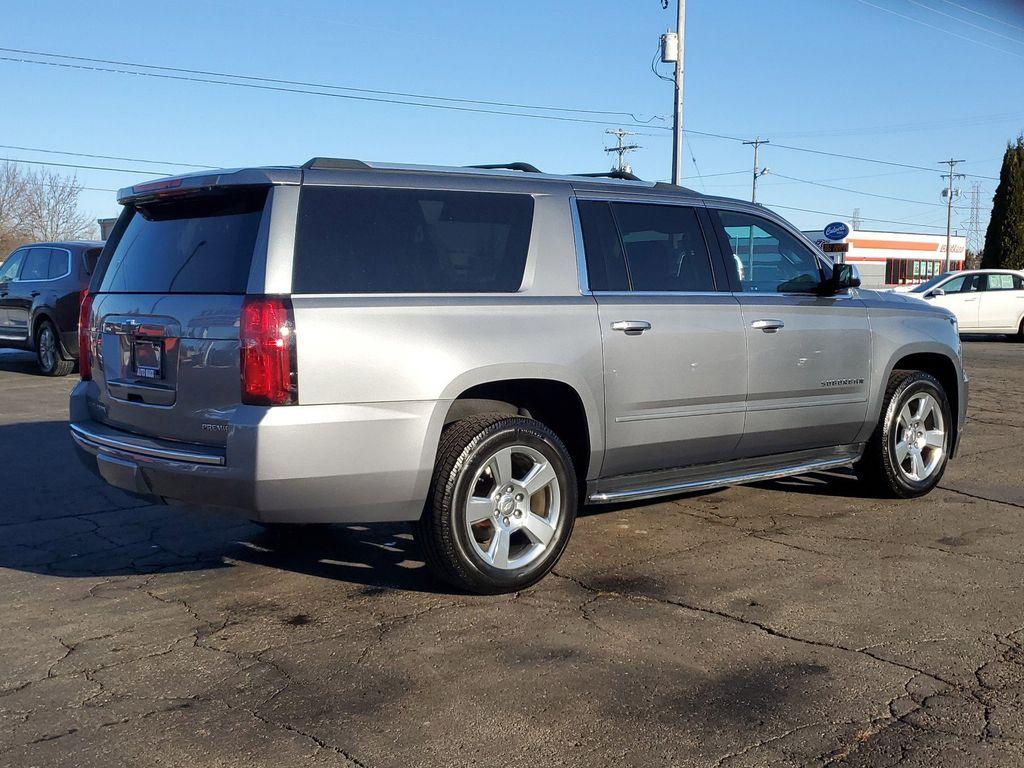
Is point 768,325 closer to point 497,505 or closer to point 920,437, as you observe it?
point 920,437

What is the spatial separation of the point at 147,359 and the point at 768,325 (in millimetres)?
3357

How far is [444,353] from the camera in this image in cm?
466

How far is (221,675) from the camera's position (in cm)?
395

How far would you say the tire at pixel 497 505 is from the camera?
4.69m

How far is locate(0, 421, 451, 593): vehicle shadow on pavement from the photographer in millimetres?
5352

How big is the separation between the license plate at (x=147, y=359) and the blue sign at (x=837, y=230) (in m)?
26.8

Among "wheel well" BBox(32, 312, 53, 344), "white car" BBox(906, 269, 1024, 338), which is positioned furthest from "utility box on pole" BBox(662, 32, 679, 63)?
"wheel well" BBox(32, 312, 53, 344)

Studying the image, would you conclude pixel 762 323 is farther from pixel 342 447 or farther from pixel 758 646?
pixel 342 447

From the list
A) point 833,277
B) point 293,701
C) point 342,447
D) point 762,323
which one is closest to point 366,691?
point 293,701

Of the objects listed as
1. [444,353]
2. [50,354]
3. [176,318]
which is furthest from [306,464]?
[50,354]

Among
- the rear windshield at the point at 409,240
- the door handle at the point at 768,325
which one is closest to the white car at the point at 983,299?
the door handle at the point at 768,325

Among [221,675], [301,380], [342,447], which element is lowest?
[221,675]

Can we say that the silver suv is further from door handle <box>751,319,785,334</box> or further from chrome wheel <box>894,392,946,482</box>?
chrome wheel <box>894,392,946,482</box>

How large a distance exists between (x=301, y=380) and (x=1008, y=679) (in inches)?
114
